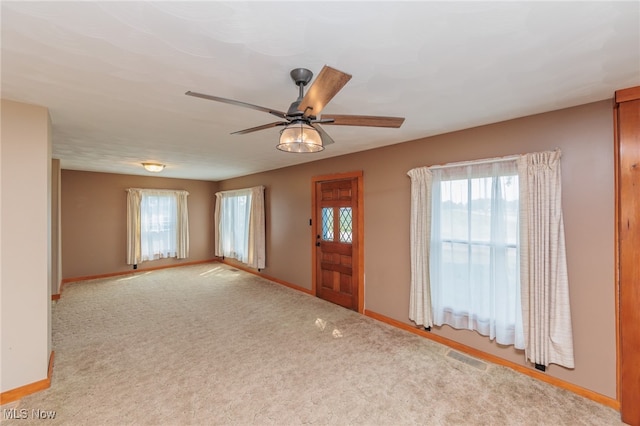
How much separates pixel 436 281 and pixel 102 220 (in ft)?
22.1

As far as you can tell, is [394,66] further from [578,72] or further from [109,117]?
[109,117]

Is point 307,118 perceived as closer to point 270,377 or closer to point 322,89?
point 322,89

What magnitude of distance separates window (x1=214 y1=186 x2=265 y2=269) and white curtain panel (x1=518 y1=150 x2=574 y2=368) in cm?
453

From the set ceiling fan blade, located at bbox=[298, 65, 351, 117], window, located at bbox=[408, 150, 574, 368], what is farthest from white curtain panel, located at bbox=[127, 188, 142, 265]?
ceiling fan blade, located at bbox=[298, 65, 351, 117]

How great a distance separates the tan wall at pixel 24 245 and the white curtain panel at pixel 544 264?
4044 millimetres

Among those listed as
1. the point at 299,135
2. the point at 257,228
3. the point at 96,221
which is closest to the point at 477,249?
the point at 299,135

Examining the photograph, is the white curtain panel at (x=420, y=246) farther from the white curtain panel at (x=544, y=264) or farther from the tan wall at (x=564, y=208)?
the white curtain panel at (x=544, y=264)

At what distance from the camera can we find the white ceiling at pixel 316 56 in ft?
3.90

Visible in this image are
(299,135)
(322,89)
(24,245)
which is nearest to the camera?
(322,89)

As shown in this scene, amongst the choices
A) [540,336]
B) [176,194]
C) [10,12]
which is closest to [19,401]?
[10,12]

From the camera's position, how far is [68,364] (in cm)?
259

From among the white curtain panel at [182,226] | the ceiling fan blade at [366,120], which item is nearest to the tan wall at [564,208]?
the ceiling fan blade at [366,120]

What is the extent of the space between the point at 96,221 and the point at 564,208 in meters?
7.76

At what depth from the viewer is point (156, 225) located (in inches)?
261
